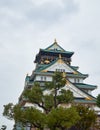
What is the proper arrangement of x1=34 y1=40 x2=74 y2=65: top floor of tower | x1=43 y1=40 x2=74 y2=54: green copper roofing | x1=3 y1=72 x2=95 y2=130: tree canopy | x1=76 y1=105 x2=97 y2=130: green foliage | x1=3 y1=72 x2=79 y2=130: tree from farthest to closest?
x1=43 y1=40 x2=74 y2=54: green copper roofing < x1=34 y1=40 x2=74 y2=65: top floor of tower < x1=76 y1=105 x2=97 y2=130: green foliage < x1=3 y1=72 x2=79 y2=130: tree < x1=3 y1=72 x2=95 y2=130: tree canopy

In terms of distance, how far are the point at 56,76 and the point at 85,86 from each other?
2730 centimetres

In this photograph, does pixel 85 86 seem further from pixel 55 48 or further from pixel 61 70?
pixel 55 48

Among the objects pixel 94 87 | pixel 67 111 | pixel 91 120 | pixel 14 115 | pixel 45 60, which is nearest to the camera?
pixel 67 111

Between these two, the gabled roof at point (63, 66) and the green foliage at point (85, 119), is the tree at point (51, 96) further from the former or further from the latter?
the gabled roof at point (63, 66)

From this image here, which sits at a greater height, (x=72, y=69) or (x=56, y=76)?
(x=72, y=69)

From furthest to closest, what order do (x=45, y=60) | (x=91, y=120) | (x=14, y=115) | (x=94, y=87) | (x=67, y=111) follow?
(x=45, y=60) < (x=94, y=87) < (x=91, y=120) < (x=14, y=115) < (x=67, y=111)

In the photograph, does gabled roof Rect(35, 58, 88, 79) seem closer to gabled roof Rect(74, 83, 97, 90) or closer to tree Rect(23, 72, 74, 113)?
gabled roof Rect(74, 83, 97, 90)

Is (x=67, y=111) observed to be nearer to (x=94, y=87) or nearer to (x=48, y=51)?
(x=94, y=87)

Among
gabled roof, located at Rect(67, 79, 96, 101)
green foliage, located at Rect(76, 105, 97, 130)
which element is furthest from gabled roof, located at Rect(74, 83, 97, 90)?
green foliage, located at Rect(76, 105, 97, 130)

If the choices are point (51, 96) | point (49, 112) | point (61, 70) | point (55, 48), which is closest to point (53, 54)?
point (55, 48)

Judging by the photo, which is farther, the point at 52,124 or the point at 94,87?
the point at 94,87

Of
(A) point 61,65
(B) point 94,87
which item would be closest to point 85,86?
(B) point 94,87

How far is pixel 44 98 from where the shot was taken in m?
27.7

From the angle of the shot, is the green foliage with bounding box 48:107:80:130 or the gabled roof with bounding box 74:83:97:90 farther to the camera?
the gabled roof with bounding box 74:83:97:90
